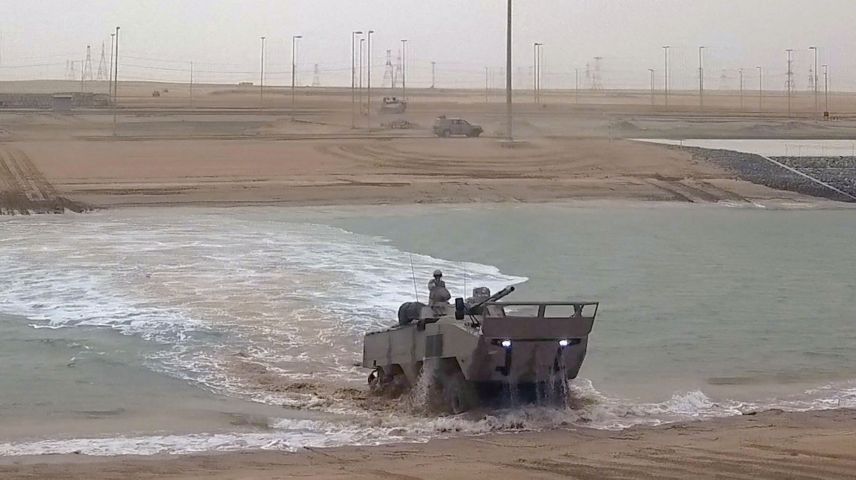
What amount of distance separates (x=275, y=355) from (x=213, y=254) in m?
8.83

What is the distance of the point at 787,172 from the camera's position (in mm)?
40656

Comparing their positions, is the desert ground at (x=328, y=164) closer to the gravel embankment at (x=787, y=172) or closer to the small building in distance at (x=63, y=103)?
the gravel embankment at (x=787, y=172)

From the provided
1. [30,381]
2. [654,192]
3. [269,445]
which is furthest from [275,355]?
[654,192]

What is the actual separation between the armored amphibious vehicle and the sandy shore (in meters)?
0.55

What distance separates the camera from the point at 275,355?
50.1ft

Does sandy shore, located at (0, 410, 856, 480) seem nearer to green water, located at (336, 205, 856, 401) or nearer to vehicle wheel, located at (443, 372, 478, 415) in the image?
vehicle wheel, located at (443, 372, 478, 415)

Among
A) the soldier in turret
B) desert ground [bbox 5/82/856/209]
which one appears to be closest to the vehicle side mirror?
the soldier in turret

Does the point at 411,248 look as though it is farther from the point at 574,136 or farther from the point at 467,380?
the point at 574,136

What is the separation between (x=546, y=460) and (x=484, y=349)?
1.52 metres

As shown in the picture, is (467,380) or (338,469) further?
(467,380)

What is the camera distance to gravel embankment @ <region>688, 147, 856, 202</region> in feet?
124

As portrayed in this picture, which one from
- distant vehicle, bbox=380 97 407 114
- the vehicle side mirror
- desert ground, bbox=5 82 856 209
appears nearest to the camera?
the vehicle side mirror

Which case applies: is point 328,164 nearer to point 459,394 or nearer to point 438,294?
point 438,294

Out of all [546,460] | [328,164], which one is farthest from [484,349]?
[328,164]
